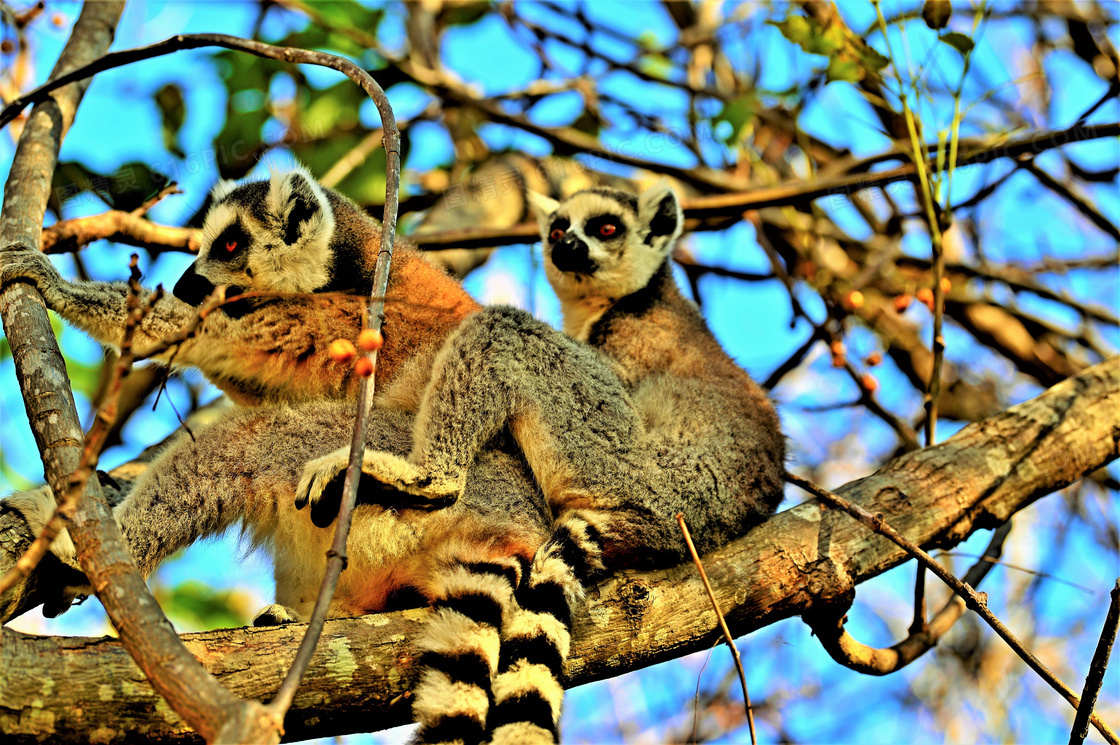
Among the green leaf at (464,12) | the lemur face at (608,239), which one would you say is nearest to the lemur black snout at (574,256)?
the lemur face at (608,239)

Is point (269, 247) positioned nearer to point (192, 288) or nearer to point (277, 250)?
point (277, 250)

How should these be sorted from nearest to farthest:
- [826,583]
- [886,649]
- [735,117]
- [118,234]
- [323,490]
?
[323,490] < [826,583] < [886,649] < [118,234] < [735,117]

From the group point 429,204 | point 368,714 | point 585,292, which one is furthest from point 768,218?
point 368,714

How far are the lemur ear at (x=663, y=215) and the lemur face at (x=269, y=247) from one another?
2.85 m

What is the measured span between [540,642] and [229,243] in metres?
2.78

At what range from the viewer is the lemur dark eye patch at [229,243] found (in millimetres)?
4750

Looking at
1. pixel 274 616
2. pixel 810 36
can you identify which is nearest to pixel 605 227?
pixel 810 36

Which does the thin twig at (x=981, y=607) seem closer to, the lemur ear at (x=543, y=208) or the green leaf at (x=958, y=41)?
the green leaf at (x=958, y=41)

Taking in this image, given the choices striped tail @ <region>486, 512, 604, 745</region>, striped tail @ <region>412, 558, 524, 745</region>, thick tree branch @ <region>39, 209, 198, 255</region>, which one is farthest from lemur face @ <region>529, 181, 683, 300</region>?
striped tail @ <region>412, 558, 524, 745</region>

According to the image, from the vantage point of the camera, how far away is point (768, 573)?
4066mm

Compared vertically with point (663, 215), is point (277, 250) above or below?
below

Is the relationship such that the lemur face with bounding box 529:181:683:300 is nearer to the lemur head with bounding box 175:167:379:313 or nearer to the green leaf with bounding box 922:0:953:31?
the lemur head with bounding box 175:167:379:313

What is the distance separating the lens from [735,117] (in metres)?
6.35

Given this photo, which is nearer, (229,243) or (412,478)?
(412,478)
